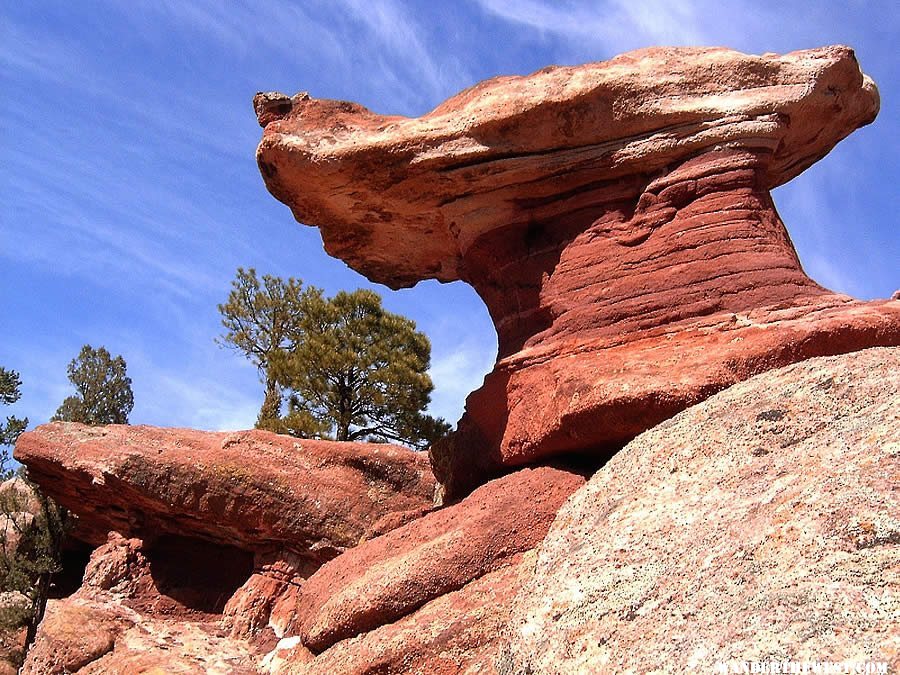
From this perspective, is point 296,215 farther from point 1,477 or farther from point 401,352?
point 1,477

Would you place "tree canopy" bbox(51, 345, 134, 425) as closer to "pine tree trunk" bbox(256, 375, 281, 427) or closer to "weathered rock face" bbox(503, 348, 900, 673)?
"pine tree trunk" bbox(256, 375, 281, 427)

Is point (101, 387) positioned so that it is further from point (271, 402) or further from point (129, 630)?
point (129, 630)

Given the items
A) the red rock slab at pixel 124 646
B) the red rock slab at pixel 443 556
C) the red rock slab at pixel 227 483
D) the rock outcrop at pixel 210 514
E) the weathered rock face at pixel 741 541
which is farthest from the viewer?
the red rock slab at pixel 227 483

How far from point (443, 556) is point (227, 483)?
4096 mm

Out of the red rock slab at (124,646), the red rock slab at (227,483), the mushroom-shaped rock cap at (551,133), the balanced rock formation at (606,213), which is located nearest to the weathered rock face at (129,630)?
the red rock slab at (124,646)

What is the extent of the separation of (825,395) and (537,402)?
301 cm

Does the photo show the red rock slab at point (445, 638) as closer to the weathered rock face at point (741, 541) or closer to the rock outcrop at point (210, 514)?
the weathered rock face at point (741, 541)

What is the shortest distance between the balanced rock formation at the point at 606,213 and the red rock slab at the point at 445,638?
153cm

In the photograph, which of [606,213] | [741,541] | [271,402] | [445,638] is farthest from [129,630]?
[271,402]

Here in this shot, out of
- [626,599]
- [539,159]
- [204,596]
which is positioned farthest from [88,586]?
[626,599]

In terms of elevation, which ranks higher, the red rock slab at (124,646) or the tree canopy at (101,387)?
the tree canopy at (101,387)

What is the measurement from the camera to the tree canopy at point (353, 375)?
2116 centimetres

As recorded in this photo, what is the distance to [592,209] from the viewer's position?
8891 millimetres

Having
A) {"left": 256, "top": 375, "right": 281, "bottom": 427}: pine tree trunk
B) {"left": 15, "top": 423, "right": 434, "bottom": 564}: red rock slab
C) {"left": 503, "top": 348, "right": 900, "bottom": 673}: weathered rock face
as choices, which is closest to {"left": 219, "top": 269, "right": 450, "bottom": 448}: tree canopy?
{"left": 256, "top": 375, "right": 281, "bottom": 427}: pine tree trunk
